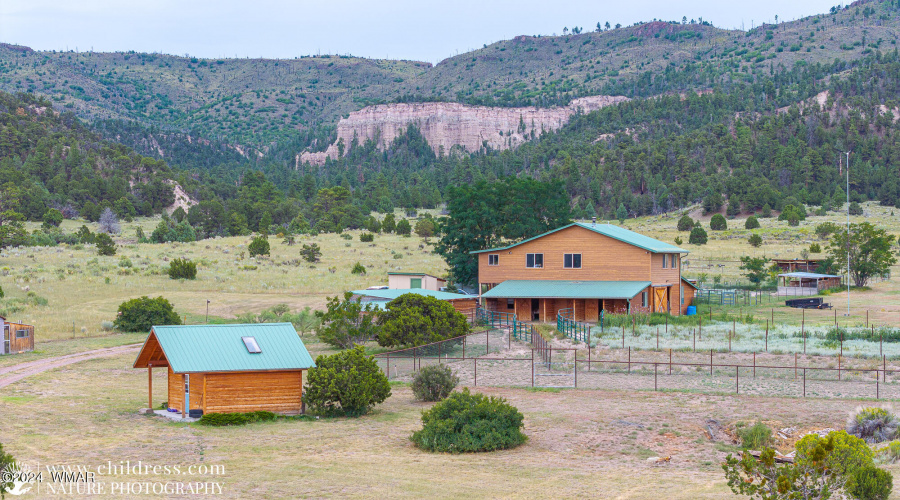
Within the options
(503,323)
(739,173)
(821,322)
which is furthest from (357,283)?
(739,173)

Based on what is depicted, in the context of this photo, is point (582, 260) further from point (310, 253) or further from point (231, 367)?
point (310, 253)

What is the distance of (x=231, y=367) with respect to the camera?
911 inches

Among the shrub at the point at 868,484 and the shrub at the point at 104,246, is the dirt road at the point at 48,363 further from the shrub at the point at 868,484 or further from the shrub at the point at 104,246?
the shrub at the point at 104,246

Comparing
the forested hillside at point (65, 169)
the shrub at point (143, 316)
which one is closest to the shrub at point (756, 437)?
the shrub at point (143, 316)

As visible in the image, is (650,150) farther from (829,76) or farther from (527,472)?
(527,472)

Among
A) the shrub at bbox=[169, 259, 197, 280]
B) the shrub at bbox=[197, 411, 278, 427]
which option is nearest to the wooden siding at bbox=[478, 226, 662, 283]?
the shrub at bbox=[169, 259, 197, 280]

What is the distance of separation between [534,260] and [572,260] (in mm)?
2328

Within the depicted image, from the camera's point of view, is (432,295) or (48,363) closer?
(48,363)

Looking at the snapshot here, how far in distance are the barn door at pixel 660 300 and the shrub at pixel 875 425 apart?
28.3 m

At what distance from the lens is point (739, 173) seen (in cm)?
12825

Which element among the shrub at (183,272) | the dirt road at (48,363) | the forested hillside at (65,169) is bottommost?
the dirt road at (48,363)

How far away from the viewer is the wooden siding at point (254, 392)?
2323cm

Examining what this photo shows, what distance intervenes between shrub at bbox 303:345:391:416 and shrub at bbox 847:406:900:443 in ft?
40.3

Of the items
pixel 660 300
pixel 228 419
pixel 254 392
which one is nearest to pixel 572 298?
pixel 660 300
